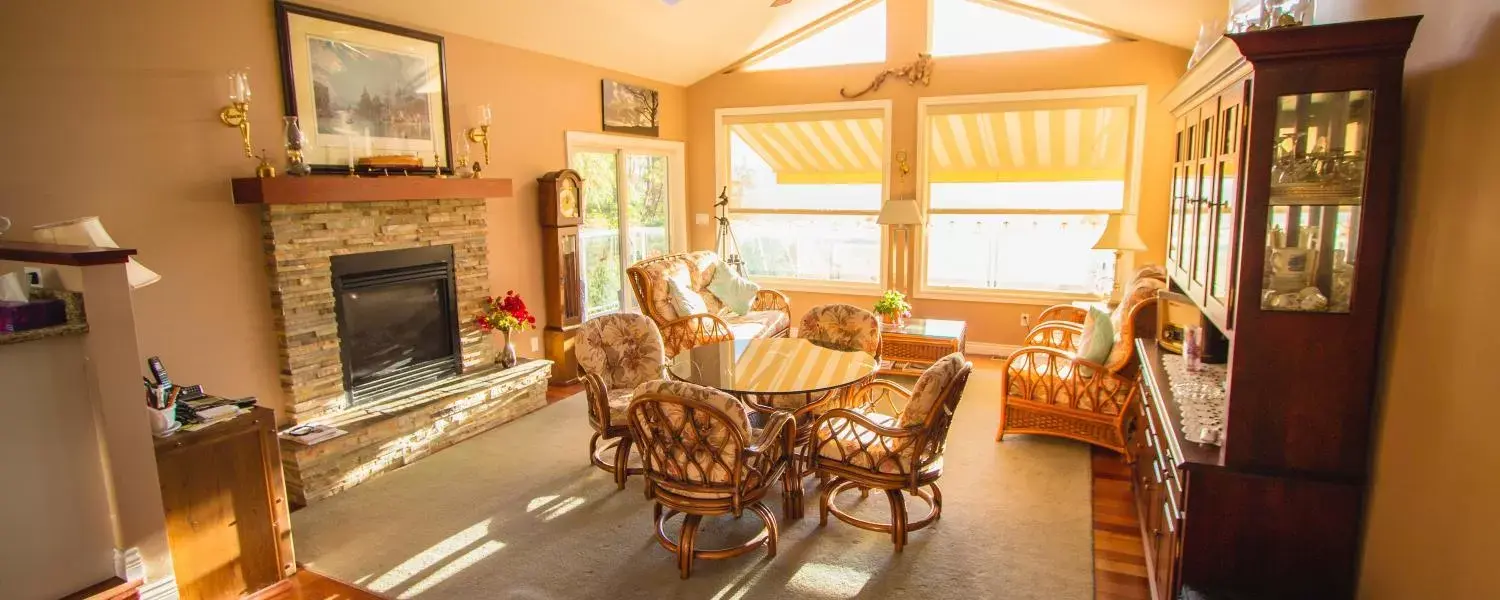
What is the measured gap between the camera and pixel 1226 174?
258 centimetres

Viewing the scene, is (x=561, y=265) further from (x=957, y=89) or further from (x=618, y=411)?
(x=957, y=89)

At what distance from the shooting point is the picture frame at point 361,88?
12.8 feet

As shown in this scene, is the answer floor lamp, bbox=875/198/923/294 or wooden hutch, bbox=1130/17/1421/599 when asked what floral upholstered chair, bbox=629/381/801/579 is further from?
floor lamp, bbox=875/198/923/294

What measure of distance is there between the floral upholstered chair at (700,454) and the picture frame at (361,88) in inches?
104

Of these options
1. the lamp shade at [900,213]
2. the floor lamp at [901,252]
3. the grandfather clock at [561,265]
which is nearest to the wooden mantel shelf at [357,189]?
the grandfather clock at [561,265]

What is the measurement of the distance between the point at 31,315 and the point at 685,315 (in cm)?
377

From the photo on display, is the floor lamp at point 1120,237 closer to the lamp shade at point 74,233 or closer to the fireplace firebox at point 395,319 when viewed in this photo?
the fireplace firebox at point 395,319

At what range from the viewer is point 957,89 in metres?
6.41

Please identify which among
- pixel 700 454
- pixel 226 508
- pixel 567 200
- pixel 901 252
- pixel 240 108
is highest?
pixel 240 108

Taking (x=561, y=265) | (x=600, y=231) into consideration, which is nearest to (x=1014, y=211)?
(x=600, y=231)

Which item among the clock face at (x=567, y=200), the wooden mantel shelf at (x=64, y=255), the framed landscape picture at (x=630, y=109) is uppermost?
the framed landscape picture at (x=630, y=109)

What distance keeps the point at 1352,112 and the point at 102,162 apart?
4.61m

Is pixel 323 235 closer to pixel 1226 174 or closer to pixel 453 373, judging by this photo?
pixel 453 373

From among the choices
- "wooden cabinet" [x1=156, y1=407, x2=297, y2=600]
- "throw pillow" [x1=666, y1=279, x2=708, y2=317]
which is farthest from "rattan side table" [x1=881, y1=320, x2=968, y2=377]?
"wooden cabinet" [x1=156, y1=407, x2=297, y2=600]
